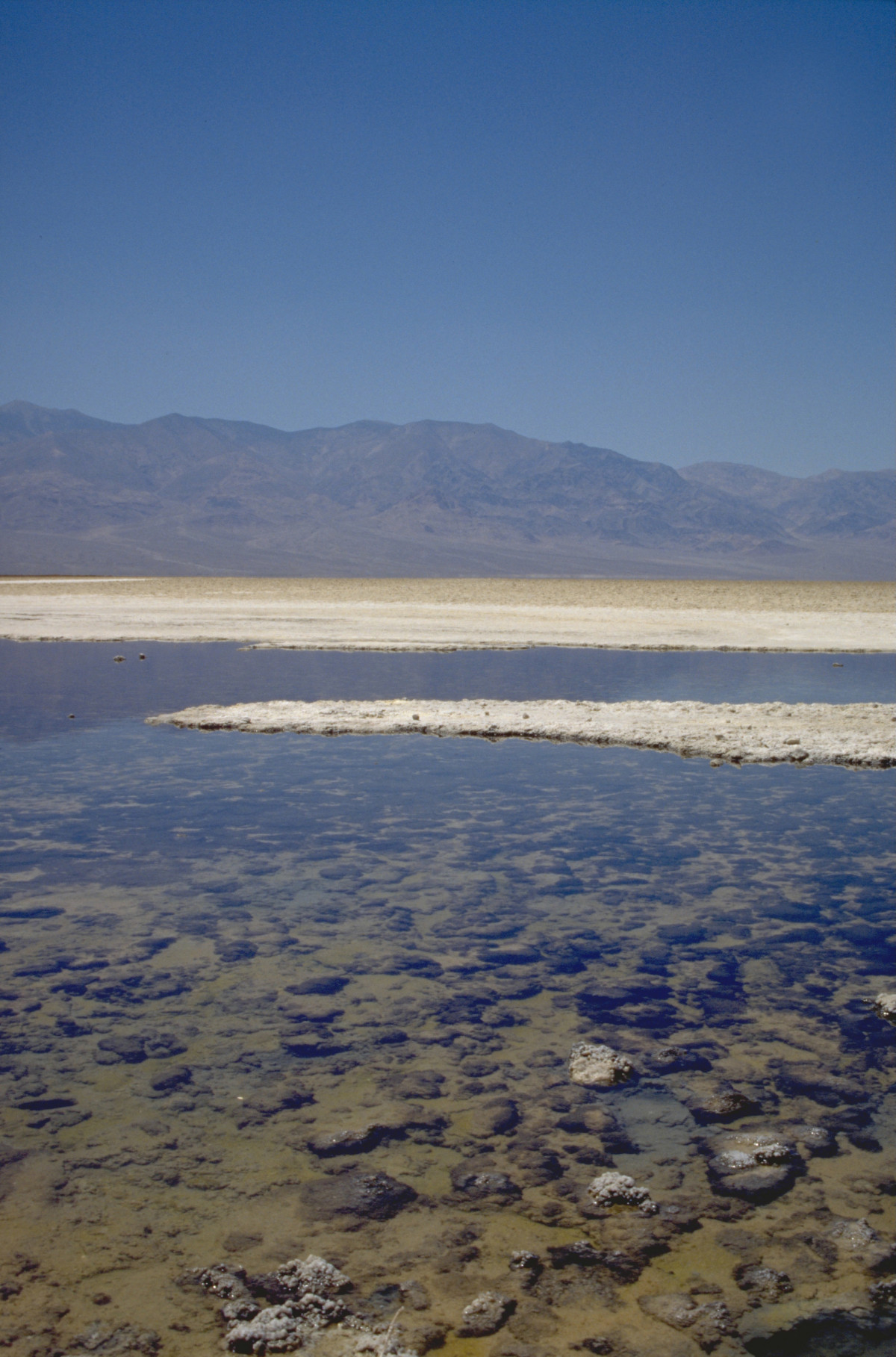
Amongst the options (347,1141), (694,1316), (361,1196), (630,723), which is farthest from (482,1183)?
(630,723)

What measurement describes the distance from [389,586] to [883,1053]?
48.8 m

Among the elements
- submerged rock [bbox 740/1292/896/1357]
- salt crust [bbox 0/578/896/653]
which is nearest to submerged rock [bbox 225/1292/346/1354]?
submerged rock [bbox 740/1292/896/1357]

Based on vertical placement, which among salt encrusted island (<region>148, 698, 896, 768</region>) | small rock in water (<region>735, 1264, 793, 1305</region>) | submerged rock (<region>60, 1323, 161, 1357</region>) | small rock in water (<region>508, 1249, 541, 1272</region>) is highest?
salt encrusted island (<region>148, 698, 896, 768</region>)

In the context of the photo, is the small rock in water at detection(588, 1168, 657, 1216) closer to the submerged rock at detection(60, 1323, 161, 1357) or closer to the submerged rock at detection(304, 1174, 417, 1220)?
the submerged rock at detection(304, 1174, 417, 1220)

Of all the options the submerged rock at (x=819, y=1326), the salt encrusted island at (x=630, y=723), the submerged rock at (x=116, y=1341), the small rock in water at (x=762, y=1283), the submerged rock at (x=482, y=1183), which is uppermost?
the salt encrusted island at (x=630, y=723)

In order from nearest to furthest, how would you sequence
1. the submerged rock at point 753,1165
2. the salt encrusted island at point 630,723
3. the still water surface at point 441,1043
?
the still water surface at point 441,1043 < the submerged rock at point 753,1165 < the salt encrusted island at point 630,723

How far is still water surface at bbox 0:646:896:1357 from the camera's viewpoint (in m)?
2.90

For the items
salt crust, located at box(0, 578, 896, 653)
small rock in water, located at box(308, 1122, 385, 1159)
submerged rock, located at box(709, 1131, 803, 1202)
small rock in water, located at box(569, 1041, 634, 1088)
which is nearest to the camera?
submerged rock, located at box(709, 1131, 803, 1202)

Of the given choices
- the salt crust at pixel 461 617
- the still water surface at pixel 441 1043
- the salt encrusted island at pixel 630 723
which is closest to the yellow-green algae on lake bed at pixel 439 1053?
the still water surface at pixel 441 1043

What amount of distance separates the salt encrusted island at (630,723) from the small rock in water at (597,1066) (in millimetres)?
5838

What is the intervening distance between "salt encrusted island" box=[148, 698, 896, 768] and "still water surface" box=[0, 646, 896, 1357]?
4.15 ft

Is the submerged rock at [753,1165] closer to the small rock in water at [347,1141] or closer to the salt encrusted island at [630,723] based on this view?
the small rock in water at [347,1141]

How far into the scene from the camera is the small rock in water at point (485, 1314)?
104 inches

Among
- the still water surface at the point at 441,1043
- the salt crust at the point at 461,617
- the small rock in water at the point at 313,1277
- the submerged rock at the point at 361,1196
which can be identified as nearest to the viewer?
the small rock in water at the point at 313,1277
